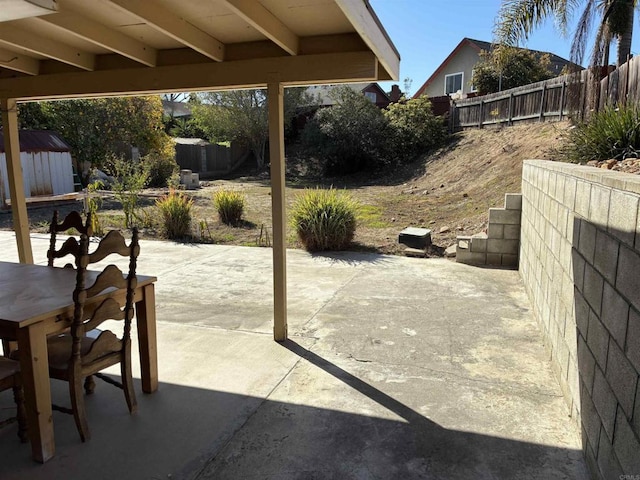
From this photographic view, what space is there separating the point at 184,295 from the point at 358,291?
2.08 m

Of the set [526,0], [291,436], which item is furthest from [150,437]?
[526,0]

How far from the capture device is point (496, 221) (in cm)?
684

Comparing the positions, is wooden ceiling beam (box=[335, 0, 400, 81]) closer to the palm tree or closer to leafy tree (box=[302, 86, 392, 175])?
the palm tree

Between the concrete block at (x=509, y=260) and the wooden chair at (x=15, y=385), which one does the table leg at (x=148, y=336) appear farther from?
the concrete block at (x=509, y=260)

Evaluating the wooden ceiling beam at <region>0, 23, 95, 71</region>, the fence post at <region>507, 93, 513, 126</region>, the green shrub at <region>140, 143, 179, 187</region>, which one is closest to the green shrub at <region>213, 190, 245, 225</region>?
the wooden ceiling beam at <region>0, 23, 95, 71</region>

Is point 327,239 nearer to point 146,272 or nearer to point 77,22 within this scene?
point 146,272

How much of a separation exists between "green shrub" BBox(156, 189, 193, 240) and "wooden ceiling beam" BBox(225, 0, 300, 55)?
5.85 meters

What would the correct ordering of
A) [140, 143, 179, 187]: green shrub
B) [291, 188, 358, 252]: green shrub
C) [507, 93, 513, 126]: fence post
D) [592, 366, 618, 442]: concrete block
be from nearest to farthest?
[592, 366, 618, 442]: concrete block < [291, 188, 358, 252]: green shrub < [507, 93, 513, 126]: fence post < [140, 143, 179, 187]: green shrub

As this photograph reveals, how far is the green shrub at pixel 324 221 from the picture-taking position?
25.9 ft

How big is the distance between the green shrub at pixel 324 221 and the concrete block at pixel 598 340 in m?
5.46

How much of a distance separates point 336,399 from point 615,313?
184cm

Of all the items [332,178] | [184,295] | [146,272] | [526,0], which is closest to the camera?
[184,295]

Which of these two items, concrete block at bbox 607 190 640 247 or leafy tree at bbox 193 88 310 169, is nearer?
concrete block at bbox 607 190 640 247

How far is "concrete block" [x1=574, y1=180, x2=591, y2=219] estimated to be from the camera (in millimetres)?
2832
